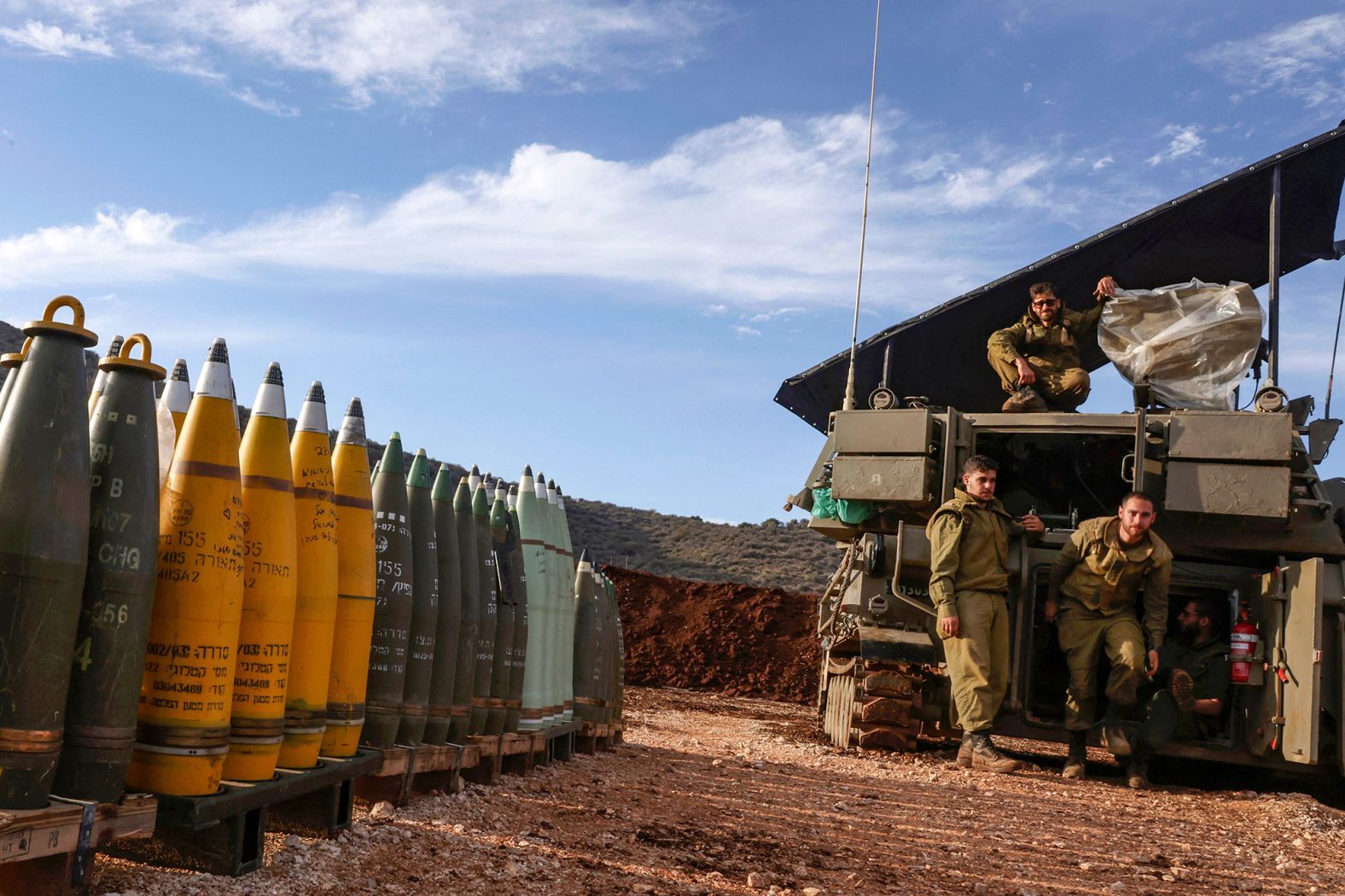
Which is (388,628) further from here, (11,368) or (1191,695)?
(1191,695)

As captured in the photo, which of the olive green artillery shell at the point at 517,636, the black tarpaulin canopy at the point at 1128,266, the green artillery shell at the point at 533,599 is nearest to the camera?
the olive green artillery shell at the point at 517,636

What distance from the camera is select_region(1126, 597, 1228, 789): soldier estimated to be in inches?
333

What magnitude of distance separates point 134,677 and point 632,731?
8.13m

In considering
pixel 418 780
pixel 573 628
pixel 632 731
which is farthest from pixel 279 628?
pixel 632 731

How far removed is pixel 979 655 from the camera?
27.2 feet

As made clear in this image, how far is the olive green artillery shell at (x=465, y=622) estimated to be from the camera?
5.23m

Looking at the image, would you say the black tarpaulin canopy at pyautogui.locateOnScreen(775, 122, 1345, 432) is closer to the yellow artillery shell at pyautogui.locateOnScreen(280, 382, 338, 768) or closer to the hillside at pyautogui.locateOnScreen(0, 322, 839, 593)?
the yellow artillery shell at pyautogui.locateOnScreen(280, 382, 338, 768)

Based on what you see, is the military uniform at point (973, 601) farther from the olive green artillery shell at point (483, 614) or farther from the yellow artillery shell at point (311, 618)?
the yellow artillery shell at point (311, 618)

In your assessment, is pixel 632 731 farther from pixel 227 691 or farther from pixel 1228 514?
pixel 227 691

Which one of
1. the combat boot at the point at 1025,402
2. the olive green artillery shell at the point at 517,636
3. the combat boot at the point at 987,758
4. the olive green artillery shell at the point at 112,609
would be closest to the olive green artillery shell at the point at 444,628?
the olive green artillery shell at the point at 517,636

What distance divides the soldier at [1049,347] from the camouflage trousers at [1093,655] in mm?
1882

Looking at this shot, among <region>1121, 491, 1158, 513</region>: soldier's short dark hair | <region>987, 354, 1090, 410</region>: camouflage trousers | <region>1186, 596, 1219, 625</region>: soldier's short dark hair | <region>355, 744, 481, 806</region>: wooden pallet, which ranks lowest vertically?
<region>355, 744, 481, 806</region>: wooden pallet

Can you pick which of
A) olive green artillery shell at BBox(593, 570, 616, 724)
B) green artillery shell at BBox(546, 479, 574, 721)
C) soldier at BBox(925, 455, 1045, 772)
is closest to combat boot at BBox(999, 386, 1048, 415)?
soldier at BBox(925, 455, 1045, 772)

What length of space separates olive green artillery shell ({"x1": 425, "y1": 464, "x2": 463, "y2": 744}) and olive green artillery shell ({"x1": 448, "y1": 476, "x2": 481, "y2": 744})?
0.16ft
